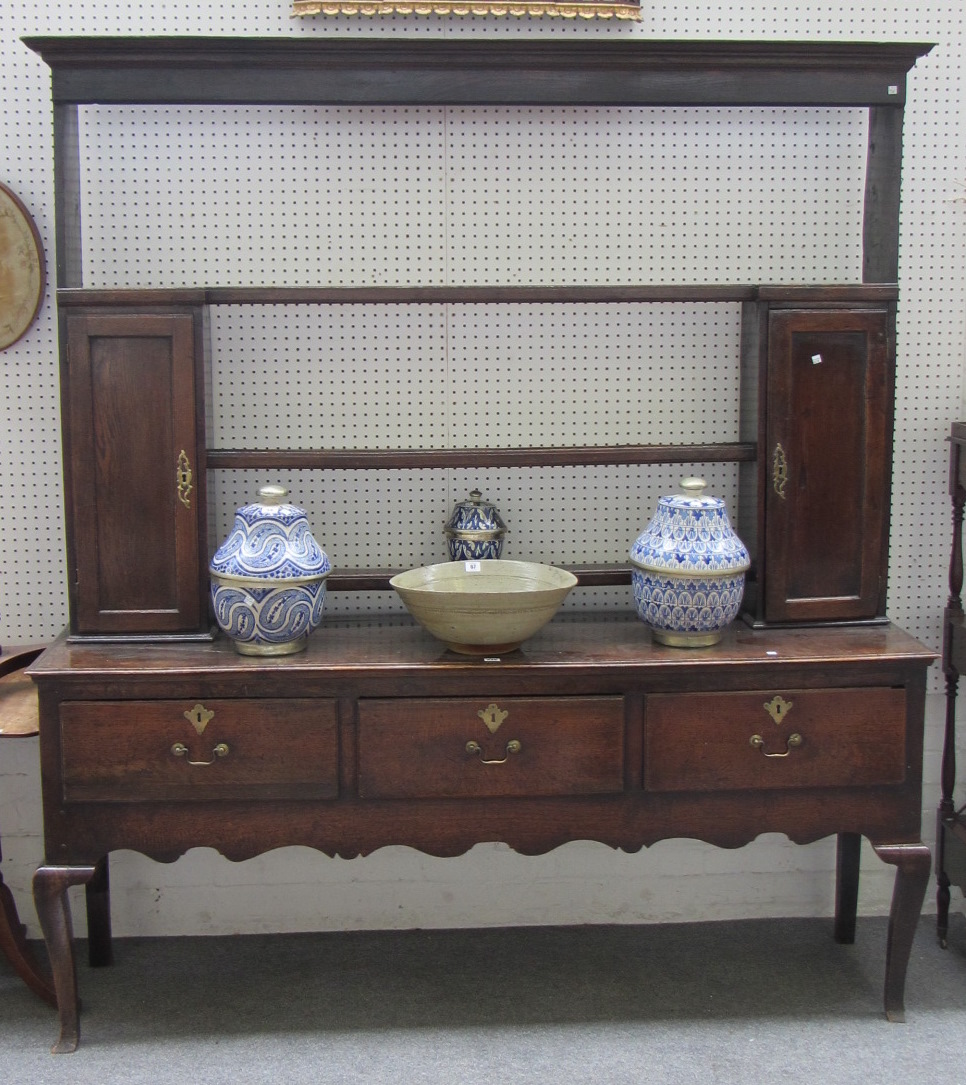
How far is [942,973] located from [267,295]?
7.73ft

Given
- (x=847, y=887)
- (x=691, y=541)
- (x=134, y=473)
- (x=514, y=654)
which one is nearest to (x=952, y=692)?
(x=847, y=887)

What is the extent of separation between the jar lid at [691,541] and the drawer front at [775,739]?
0.29m

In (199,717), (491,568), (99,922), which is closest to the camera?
(199,717)

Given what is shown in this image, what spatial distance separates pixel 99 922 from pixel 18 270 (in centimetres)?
167

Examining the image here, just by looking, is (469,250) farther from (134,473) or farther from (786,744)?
(786,744)

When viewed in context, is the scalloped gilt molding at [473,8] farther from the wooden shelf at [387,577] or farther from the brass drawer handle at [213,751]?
the brass drawer handle at [213,751]

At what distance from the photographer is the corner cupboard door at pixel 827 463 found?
2.89 meters

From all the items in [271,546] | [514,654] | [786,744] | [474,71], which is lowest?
[786,744]

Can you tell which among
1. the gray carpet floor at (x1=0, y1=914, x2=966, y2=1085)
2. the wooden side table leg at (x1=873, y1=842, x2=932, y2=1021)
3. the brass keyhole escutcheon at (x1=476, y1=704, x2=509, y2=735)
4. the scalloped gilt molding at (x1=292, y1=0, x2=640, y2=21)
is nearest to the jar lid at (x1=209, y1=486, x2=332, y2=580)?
the brass keyhole escutcheon at (x1=476, y1=704, x2=509, y2=735)

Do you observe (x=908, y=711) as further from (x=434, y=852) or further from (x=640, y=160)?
(x=640, y=160)

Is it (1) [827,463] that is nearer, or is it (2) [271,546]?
(2) [271,546]

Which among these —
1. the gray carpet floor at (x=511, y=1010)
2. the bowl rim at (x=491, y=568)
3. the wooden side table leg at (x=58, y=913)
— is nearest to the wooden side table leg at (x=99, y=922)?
the gray carpet floor at (x=511, y=1010)

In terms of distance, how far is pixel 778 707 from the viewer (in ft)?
8.90

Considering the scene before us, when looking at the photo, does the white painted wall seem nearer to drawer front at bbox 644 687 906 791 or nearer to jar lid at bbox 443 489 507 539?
jar lid at bbox 443 489 507 539
